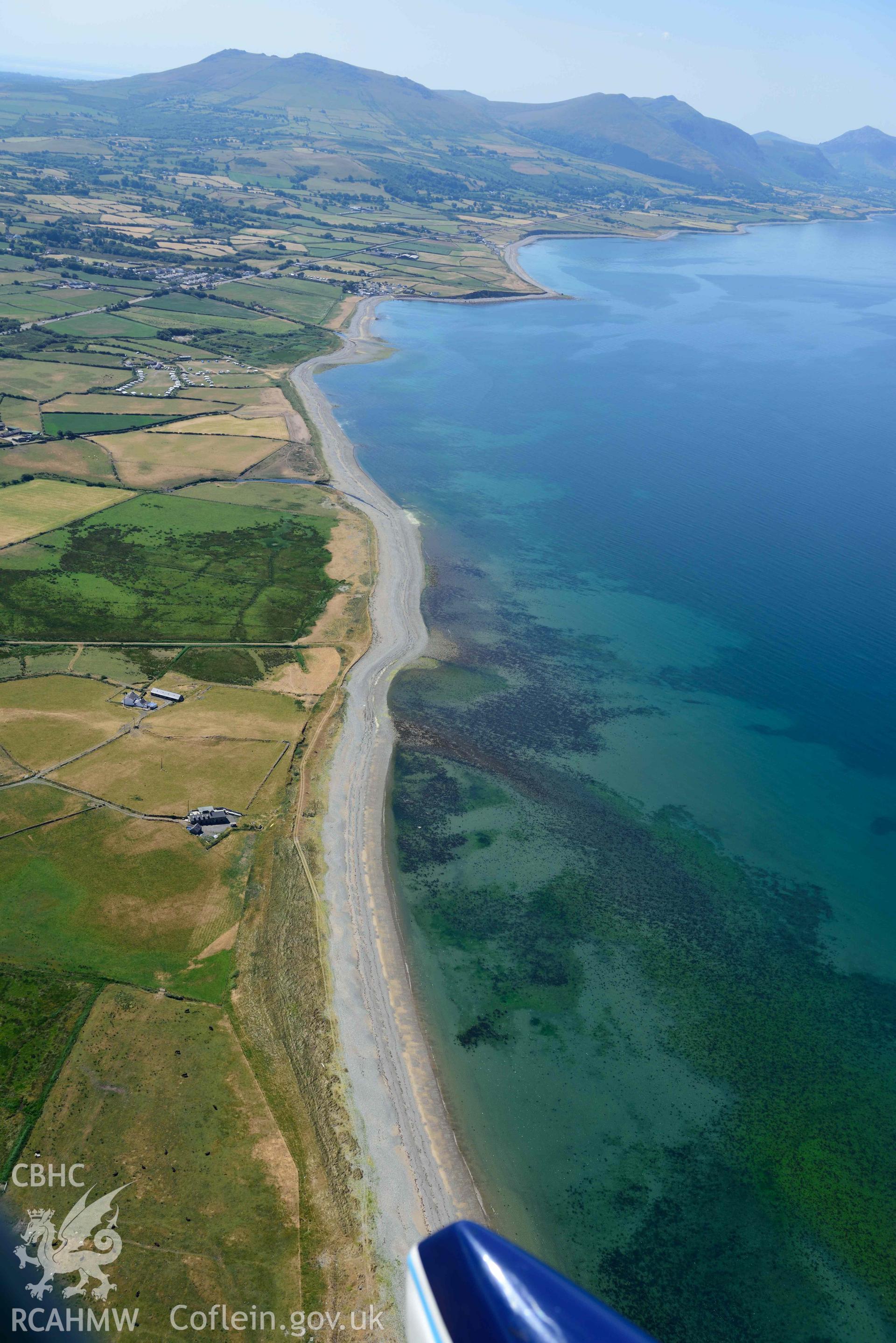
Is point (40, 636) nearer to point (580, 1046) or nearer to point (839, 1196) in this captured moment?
point (580, 1046)

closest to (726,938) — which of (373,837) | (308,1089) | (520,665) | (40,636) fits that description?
(373,837)

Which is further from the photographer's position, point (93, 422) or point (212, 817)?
point (93, 422)

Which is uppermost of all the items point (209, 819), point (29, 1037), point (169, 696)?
point (169, 696)

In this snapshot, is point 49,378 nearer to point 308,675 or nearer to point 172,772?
point 308,675

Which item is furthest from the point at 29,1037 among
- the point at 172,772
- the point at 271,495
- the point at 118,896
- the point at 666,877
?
the point at 271,495

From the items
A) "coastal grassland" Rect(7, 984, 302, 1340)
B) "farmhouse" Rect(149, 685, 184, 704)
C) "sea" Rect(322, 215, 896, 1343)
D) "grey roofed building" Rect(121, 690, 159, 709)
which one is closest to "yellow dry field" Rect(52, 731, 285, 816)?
"grey roofed building" Rect(121, 690, 159, 709)

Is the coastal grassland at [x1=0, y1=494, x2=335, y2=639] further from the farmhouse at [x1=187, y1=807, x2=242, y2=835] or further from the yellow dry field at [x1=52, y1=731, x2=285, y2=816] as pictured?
the farmhouse at [x1=187, y1=807, x2=242, y2=835]

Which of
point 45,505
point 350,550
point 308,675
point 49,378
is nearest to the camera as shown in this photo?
point 308,675
